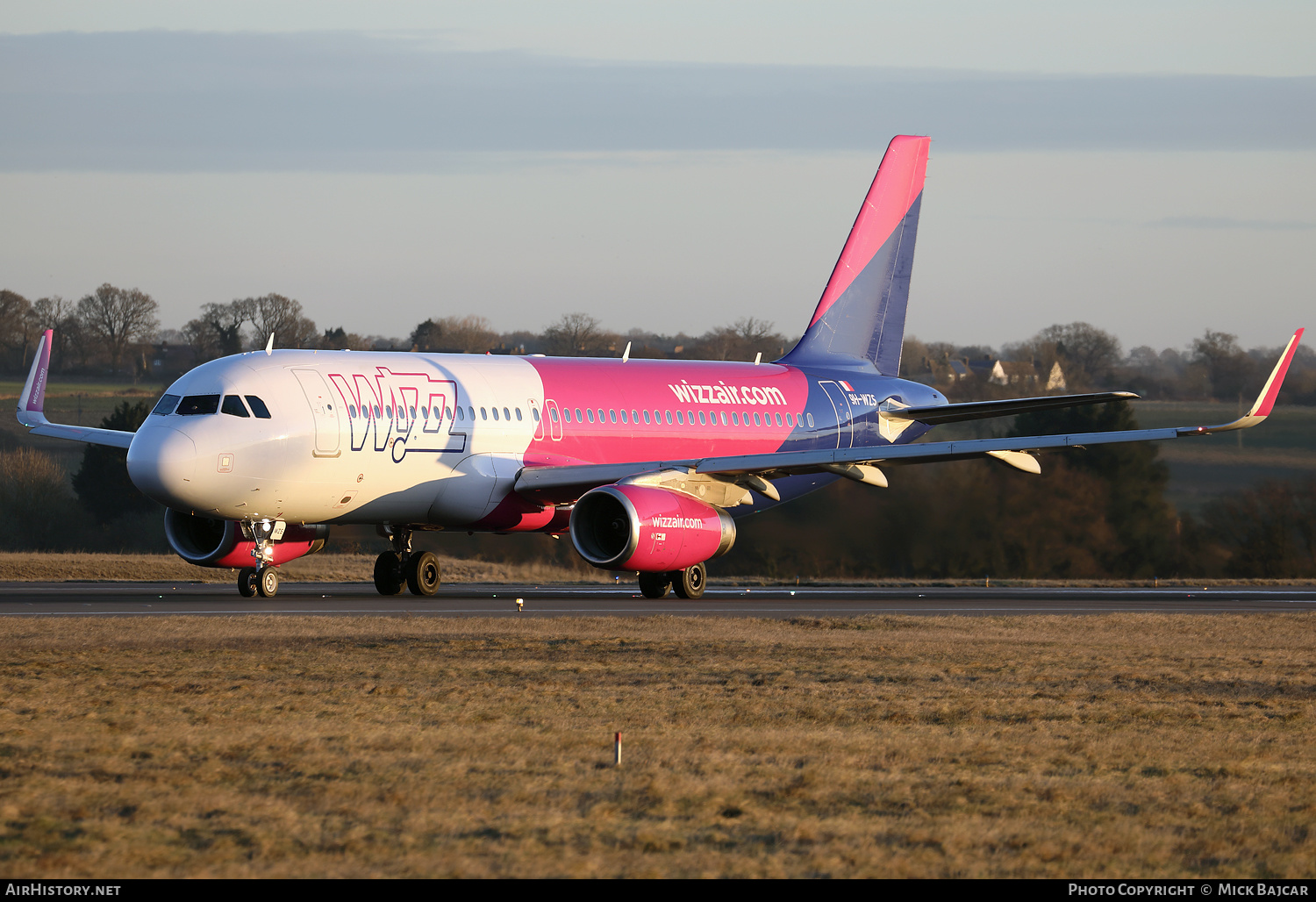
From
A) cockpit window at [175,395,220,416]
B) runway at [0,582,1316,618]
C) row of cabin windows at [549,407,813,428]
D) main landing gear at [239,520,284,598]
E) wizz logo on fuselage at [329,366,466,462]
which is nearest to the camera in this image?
runway at [0,582,1316,618]

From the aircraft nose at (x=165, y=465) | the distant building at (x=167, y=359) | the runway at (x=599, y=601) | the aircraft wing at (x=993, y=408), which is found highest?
the distant building at (x=167, y=359)

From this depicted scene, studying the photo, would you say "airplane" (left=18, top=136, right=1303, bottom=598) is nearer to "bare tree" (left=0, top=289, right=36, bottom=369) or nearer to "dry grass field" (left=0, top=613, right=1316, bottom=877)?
"dry grass field" (left=0, top=613, right=1316, bottom=877)

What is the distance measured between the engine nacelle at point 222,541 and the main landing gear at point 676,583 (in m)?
5.92

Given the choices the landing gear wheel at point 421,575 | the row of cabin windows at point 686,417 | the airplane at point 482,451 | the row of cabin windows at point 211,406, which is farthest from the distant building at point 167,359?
the row of cabin windows at point 211,406

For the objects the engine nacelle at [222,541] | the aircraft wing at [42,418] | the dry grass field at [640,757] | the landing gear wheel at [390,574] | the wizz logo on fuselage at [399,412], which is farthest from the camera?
the aircraft wing at [42,418]

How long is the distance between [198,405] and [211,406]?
0.23 meters

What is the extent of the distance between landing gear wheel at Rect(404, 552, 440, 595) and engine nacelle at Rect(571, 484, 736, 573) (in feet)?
11.5

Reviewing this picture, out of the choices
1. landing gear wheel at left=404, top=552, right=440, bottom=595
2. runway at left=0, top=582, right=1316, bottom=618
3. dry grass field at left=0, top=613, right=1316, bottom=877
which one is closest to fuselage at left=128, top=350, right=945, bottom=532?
landing gear wheel at left=404, top=552, right=440, bottom=595

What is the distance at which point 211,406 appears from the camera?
24578 millimetres

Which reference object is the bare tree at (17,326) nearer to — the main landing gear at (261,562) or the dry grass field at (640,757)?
the main landing gear at (261,562)

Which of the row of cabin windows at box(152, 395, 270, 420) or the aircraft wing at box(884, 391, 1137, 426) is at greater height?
the aircraft wing at box(884, 391, 1137, 426)

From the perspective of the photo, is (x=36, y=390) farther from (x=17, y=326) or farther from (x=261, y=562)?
(x=17, y=326)

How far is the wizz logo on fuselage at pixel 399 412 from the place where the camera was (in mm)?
25953

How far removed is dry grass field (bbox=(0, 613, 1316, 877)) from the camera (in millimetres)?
8000
